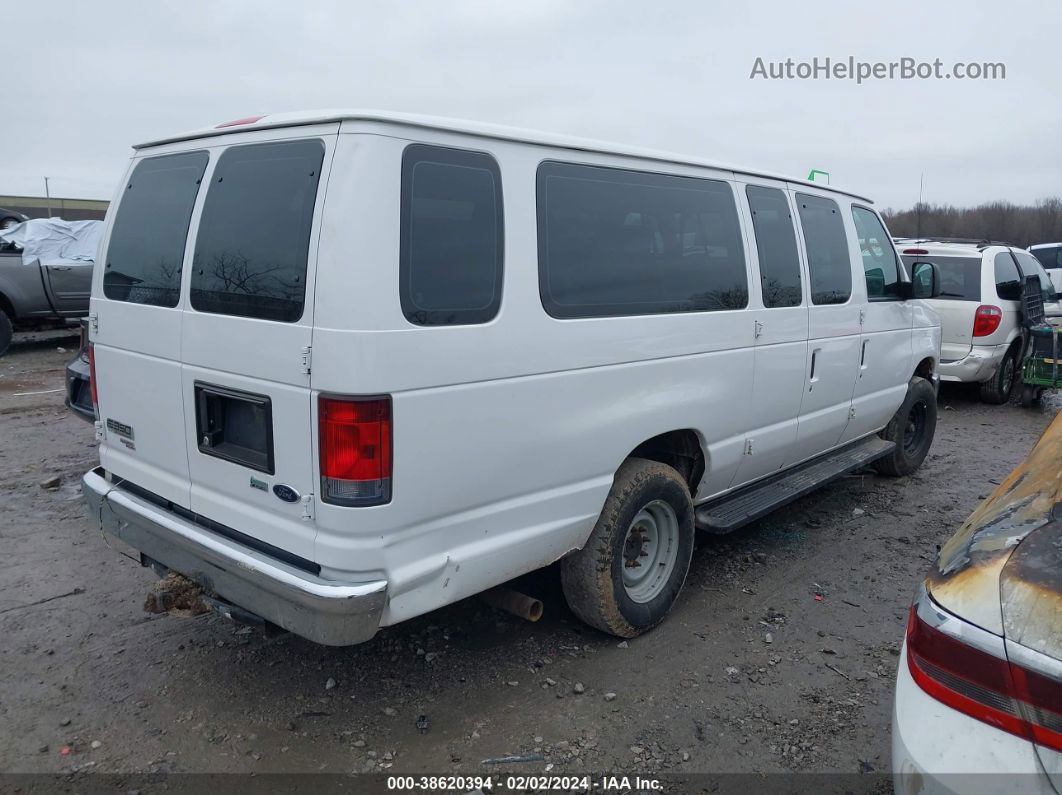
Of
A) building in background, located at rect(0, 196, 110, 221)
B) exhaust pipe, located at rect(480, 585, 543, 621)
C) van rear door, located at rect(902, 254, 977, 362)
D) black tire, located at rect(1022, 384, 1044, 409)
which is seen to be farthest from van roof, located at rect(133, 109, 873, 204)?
building in background, located at rect(0, 196, 110, 221)

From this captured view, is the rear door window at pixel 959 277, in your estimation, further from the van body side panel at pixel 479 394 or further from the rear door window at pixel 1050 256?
the rear door window at pixel 1050 256

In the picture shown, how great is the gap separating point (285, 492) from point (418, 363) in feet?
2.26

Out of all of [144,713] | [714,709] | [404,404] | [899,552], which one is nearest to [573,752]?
[714,709]

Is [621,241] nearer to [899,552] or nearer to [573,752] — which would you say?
[573,752]

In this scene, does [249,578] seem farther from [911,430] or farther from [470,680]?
[911,430]

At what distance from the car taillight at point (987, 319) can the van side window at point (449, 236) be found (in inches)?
319

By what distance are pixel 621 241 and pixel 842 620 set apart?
2344 mm

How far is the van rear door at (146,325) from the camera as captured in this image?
3.33 metres

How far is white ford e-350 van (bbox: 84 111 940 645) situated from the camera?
275cm

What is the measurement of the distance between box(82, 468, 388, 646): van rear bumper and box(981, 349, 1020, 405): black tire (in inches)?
369

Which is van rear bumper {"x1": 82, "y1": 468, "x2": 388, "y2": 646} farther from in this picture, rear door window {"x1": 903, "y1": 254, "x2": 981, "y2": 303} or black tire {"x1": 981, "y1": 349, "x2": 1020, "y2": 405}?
black tire {"x1": 981, "y1": 349, "x2": 1020, "y2": 405}

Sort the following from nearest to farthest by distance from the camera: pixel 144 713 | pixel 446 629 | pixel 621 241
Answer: pixel 144 713
pixel 621 241
pixel 446 629

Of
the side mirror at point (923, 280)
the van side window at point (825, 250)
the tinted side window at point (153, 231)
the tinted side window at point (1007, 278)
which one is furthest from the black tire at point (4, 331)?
the tinted side window at point (1007, 278)

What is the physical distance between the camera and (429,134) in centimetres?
289
